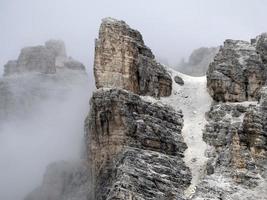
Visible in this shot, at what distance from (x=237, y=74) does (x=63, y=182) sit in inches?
1269

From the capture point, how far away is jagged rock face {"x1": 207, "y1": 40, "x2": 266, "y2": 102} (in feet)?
293

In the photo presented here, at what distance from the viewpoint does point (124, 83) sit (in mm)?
84500

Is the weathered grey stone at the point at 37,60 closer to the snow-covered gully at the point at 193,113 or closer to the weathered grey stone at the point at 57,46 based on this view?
the weathered grey stone at the point at 57,46

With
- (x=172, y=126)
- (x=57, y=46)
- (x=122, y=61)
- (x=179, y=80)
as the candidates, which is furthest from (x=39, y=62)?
(x=172, y=126)

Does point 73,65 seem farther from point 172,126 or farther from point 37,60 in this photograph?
point 172,126

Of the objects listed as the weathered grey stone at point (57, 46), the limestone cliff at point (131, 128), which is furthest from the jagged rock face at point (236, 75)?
the weathered grey stone at point (57, 46)

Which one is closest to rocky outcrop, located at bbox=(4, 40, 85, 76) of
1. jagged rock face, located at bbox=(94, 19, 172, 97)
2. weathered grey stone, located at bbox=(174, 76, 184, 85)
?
weathered grey stone, located at bbox=(174, 76, 184, 85)

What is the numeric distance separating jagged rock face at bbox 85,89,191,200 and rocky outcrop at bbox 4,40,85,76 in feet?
224

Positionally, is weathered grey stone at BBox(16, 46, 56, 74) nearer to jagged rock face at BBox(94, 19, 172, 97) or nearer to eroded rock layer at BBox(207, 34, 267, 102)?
jagged rock face at BBox(94, 19, 172, 97)

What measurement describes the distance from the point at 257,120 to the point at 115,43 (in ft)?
70.0

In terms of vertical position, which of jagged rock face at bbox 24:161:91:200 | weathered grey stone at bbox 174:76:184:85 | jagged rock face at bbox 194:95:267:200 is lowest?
jagged rock face at bbox 24:161:91:200

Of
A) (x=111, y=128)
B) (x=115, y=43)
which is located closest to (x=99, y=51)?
(x=115, y=43)

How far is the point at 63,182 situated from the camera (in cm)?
10344

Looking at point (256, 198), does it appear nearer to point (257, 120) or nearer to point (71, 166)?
point (257, 120)
